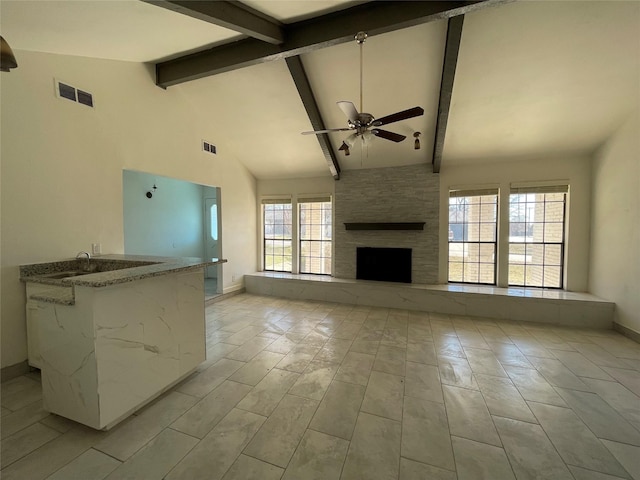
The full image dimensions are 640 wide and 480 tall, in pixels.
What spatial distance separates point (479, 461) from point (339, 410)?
953mm

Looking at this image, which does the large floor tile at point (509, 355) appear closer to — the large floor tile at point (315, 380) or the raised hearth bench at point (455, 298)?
the raised hearth bench at point (455, 298)

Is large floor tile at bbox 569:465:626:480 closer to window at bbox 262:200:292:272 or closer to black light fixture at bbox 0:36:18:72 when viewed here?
black light fixture at bbox 0:36:18:72

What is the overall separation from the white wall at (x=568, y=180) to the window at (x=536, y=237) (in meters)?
0.13

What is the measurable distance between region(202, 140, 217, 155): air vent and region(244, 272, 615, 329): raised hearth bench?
2.77m

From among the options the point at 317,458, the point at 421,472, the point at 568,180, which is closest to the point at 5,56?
the point at 317,458

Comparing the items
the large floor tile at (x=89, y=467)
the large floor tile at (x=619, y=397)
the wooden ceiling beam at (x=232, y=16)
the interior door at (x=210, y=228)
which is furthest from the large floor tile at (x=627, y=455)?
the interior door at (x=210, y=228)

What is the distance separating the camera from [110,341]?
1755mm

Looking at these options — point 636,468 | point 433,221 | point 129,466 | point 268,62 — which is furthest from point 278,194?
point 636,468

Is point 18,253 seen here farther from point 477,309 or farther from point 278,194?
point 477,309

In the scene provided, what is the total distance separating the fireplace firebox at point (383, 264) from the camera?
17.4 ft

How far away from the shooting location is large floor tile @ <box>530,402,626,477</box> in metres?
1.57

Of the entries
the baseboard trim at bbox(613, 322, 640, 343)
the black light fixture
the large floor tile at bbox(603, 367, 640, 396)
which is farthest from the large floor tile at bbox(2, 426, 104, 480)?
the baseboard trim at bbox(613, 322, 640, 343)

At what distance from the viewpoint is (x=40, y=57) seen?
2572 millimetres

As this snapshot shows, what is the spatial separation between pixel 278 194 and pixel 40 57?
4222mm
